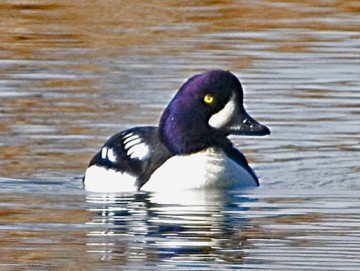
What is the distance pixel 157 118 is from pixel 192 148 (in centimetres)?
261

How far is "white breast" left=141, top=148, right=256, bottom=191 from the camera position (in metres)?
12.1

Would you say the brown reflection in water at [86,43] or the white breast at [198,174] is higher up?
the white breast at [198,174]

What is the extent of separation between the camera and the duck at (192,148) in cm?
1204

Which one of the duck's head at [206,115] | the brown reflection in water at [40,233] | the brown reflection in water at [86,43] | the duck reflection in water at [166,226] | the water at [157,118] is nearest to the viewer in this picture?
the brown reflection in water at [40,233]

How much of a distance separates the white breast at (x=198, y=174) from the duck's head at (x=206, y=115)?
9 centimetres

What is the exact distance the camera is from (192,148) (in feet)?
40.1

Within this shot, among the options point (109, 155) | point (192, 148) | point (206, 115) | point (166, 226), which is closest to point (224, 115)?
point (206, 115)

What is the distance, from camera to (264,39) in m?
18.9

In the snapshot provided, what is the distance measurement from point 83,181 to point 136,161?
53cm

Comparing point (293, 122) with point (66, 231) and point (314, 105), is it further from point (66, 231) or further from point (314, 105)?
point (66, 231)

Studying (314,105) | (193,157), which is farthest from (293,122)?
(193,157)

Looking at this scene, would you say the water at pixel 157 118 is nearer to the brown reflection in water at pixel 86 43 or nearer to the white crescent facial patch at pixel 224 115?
the brown reflection in water at pixel 86 43

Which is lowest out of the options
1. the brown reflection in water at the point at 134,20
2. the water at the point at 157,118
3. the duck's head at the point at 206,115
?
the brown reflection in water at the point at 134,20

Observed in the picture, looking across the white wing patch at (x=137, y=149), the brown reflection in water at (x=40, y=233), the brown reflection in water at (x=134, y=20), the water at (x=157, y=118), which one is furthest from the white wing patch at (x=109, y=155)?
the brown reflection in water at (x=134, y=20)
